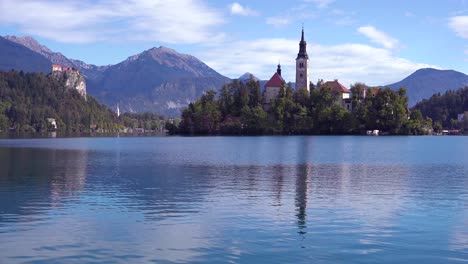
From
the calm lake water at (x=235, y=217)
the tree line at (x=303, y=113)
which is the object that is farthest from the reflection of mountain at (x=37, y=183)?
the tree line at (x=303, y=113)

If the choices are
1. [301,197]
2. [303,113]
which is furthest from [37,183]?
[303,113]

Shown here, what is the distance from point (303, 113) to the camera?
179 m

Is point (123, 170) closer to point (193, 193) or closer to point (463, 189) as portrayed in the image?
point (193, 193)

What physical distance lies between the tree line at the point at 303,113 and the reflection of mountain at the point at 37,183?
124m

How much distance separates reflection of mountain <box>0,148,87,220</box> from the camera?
3064 centimetres

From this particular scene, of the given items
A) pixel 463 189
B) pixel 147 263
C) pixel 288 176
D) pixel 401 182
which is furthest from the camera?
pixel 288 176

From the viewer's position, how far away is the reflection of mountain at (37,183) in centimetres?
3064

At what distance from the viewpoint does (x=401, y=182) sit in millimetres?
41438

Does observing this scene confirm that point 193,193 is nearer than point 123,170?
Yes

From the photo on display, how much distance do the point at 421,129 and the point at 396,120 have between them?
48.7 feet

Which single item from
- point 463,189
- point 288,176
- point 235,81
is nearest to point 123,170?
point 288,176

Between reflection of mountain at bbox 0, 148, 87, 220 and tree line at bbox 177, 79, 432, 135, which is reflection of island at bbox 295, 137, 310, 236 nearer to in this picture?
reflection of mountain at bbox 0, 148, 87, 220

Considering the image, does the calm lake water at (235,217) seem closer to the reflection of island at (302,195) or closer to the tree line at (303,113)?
the reflection of island at (302,195)

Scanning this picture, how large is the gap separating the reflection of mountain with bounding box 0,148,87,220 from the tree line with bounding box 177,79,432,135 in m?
124
